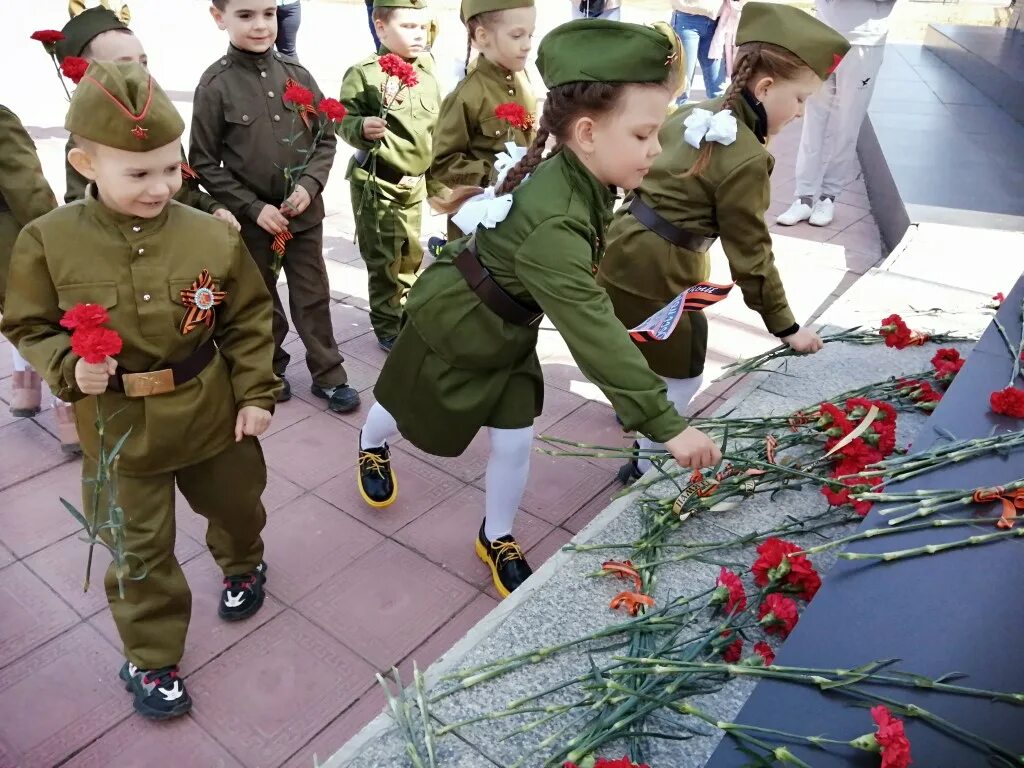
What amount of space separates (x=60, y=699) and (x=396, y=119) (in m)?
2.63

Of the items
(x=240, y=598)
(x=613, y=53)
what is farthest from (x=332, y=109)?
(x=240, y=598)

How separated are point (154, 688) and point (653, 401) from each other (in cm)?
148

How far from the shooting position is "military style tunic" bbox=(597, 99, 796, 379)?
2.53 meters

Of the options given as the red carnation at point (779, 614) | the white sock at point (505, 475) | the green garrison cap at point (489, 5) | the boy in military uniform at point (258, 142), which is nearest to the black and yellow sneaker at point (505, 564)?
the white sock at point (505, 475)

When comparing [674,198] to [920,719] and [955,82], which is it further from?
[955,82]

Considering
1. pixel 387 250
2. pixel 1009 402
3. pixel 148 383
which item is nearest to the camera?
pixel 148 383

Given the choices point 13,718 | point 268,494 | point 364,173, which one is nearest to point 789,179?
point 364,173

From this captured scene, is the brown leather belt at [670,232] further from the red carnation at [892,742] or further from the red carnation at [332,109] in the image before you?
the red carnation at [892,742]

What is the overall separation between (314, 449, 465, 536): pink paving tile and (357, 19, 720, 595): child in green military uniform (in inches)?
23.8

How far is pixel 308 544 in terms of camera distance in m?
2.83

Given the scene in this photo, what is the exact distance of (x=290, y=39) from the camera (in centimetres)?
646

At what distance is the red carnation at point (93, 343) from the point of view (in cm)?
170

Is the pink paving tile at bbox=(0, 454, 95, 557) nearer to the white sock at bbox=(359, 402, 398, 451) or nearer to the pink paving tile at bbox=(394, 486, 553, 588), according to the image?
the white sock at bbox=(359, 402, 398, 451)

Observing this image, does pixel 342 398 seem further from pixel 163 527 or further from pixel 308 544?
pixel 163 527
